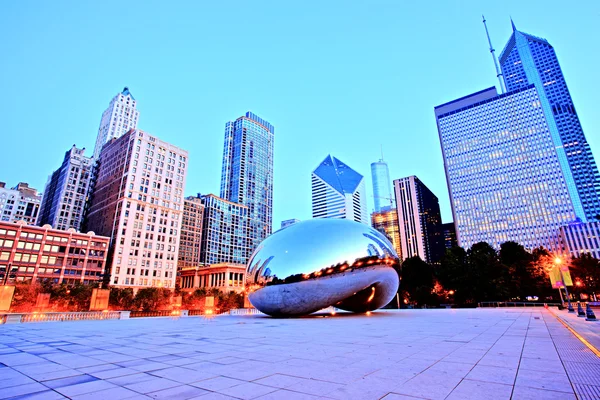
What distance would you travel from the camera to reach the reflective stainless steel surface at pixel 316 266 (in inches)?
763

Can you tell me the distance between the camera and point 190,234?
144000mm

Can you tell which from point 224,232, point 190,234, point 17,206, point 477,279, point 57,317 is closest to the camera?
point 57,317

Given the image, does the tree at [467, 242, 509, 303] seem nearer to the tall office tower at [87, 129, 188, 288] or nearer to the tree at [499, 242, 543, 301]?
the tree at [499, 242, 543, 301]

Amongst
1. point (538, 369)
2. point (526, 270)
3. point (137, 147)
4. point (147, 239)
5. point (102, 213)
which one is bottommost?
point (538, 369)

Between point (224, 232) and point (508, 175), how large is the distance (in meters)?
148

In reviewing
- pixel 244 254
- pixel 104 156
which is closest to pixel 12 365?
pixel 104 156

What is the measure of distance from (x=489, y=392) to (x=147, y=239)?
373 ft

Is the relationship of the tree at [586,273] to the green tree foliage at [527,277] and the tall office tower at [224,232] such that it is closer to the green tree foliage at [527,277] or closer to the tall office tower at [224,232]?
the green tree foliage at [527,277]

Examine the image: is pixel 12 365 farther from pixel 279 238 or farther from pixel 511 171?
pixel 511 171

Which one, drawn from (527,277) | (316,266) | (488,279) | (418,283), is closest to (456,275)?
(488,279)

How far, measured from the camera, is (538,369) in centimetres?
566

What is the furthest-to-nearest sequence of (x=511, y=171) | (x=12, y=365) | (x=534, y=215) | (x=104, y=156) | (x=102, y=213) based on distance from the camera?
(x=511, y=171), (x=534, y=215), (x=104, y=156), (x=102, y=213), (x=12, y=365)

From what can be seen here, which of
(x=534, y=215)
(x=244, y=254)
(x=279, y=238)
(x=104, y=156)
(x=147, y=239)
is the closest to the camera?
(x=279, y=238)

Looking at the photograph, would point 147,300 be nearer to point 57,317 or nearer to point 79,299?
point 79,299
